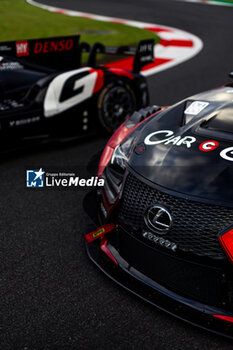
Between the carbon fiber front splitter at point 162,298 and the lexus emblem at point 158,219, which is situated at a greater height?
the lexus emblem at point 158,219

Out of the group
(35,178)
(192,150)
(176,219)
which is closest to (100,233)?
(176,219)

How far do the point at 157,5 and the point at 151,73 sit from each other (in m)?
11.1

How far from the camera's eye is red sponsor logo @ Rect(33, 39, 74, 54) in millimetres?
5907

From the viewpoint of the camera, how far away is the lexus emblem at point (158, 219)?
286 cm

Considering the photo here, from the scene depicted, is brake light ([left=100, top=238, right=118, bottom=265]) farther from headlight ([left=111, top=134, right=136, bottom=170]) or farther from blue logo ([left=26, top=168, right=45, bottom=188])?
blue logo ([left=26, top=168, right=45, bottom=188])

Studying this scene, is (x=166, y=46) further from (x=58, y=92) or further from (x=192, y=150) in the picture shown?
(x=192, y=150)

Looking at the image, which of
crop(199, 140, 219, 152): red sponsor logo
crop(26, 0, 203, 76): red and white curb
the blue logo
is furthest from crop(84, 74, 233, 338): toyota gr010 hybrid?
crop(26, 0, 203, 76): red and white curb

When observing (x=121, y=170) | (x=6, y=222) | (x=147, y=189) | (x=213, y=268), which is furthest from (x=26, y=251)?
(x=213, y=268)

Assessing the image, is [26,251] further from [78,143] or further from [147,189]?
[78,143]

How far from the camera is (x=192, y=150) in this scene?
317 cm

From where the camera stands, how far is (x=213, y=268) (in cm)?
269

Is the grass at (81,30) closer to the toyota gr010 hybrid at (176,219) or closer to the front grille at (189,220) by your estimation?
the toyota gr010 hybrid at (176,219)

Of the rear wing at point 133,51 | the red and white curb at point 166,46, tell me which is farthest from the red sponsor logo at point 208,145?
the red and white curb at point 166,46

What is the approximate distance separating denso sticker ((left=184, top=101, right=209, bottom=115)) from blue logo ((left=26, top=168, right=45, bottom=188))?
A: 157cm
